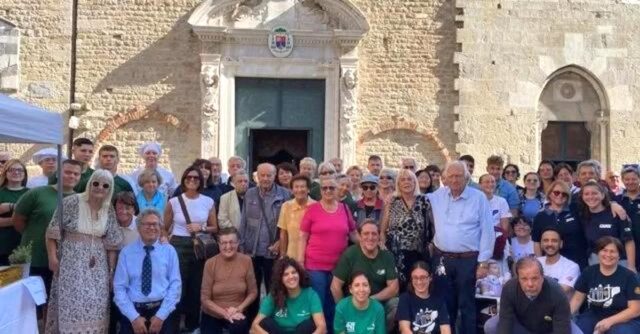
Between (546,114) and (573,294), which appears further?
(546,114)

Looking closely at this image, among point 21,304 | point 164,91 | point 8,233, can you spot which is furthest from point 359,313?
point 164,91

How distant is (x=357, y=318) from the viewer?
6.40 m

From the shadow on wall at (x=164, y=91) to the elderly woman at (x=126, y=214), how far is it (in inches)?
254

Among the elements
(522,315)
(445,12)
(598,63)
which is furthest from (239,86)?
(522,315)

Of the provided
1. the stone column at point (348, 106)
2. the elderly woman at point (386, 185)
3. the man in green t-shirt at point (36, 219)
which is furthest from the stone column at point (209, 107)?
the man in green t-shirt at point (36, 219)

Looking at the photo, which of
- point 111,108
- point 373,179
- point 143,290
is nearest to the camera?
point 143,290

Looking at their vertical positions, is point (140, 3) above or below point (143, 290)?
above

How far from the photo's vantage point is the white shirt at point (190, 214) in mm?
7375

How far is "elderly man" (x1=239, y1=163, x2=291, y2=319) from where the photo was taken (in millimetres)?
7430

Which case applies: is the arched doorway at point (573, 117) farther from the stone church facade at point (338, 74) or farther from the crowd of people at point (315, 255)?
the crowd of people at point (315, 255)

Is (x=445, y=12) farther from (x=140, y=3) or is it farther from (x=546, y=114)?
(x=140, y=3)

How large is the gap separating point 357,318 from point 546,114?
890 cm

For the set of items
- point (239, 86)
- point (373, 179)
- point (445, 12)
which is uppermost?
point (445, 12)

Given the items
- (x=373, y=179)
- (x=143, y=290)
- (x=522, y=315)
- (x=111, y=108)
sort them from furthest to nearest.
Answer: (x=111, y=108) → (x=373, y=179) → (x=143, y=290) → (x=522, y=315)
